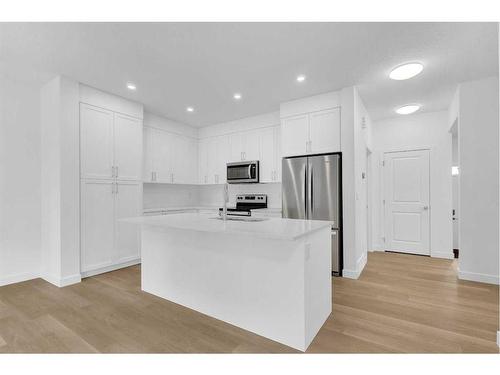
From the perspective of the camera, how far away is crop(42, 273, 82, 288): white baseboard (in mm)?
3049

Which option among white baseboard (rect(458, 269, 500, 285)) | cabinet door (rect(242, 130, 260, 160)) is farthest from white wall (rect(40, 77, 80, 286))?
white baseboard (rect(458, 269, 500, 285))

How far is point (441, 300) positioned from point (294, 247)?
209cm

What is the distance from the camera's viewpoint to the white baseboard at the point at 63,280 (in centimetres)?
305

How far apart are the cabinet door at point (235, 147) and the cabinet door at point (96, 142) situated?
2.20 meters

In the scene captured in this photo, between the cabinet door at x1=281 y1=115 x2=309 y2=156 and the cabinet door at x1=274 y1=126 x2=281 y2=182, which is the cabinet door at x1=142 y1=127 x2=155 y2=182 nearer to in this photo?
the cabinet door at x1=274 y1=126 x2=281 y2=182

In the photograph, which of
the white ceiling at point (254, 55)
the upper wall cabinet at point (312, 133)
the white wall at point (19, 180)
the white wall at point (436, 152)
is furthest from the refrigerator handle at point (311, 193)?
the white wall at point (19, 180)

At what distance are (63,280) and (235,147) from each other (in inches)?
136

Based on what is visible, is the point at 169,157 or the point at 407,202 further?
the point at 169,157

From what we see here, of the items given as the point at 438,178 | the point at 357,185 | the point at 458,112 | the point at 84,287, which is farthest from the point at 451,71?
the point at 84,287

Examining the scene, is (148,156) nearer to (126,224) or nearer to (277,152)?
(126,224)

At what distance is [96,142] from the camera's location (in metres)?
3.48

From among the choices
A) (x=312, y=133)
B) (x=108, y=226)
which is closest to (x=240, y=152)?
(x=312, y=133)

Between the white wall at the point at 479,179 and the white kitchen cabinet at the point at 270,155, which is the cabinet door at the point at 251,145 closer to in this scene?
the white kitchen cabinet at the point at 270,155

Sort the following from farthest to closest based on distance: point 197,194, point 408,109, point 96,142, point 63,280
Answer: point 197,194, point 408,109, point 96,142, point 63,280
